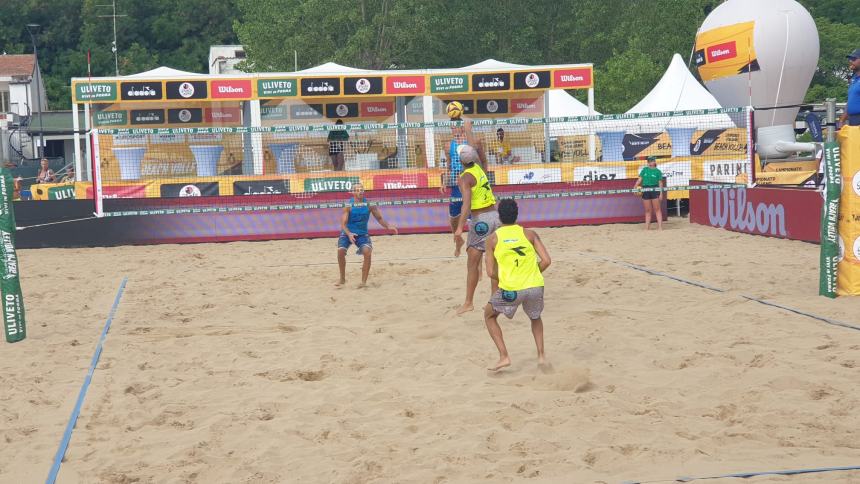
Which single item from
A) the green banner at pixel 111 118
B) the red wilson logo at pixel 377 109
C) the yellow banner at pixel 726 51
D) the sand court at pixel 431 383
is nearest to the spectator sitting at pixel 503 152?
the red wilson logo at pixel 377 109

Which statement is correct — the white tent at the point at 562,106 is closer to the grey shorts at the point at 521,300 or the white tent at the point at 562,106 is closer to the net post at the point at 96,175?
the net post at the point at 96,175

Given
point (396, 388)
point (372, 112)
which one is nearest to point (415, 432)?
point (396, 388)

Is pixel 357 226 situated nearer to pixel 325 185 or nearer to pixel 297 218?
pixel 297 218

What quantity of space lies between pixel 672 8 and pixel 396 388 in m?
46.6

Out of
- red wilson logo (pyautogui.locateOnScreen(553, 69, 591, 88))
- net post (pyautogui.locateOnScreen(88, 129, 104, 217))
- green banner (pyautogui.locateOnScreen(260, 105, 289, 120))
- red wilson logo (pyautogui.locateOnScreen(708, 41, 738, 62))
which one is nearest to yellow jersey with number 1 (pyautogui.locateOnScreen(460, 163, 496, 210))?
net post (pyautogui.locateOnScreen(88, 129, 104, 217))

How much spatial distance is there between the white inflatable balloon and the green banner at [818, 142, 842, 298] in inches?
544

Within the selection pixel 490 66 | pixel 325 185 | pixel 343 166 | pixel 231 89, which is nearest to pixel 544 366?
pixel 325 185

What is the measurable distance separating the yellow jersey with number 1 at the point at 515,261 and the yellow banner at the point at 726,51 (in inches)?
697

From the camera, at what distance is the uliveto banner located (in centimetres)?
1469

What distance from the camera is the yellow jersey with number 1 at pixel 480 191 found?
936cm

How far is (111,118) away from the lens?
2339 cm

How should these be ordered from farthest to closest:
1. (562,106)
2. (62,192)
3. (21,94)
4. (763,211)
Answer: (21,94)
(562,106)
(62,192)
(763,211)

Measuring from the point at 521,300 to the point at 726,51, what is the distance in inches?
765

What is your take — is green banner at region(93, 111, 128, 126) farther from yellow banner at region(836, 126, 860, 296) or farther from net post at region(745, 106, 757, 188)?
yellow banner at region(836, 126, 860, 296)
